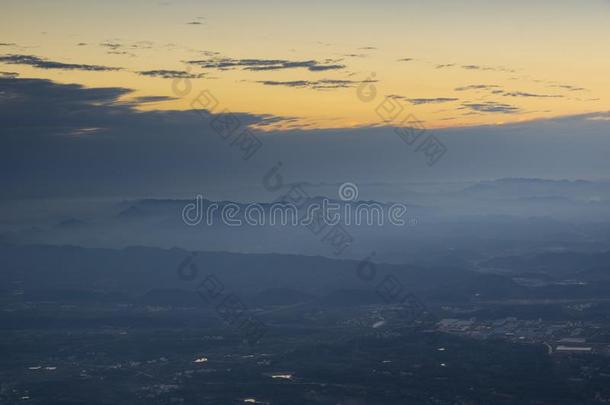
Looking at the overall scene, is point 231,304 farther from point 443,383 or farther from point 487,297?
point 443,383

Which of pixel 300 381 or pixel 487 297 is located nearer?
pixel 300 381

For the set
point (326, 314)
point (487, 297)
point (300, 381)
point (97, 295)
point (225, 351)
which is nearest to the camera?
point (300, 381)

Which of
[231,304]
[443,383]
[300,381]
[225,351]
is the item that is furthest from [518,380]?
[231,304]

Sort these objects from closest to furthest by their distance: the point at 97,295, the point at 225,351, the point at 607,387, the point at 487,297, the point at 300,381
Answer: the point at 607,387 < the point at 300,381 < the point at 225,351 < the point at 487,297 < the point at 97,295

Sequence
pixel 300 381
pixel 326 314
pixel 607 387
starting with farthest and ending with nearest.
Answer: pixel 326 314 < pixel 300 381 < pixel 607 387

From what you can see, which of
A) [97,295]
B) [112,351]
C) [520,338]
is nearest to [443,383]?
[520,338]

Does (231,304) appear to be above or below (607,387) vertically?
above

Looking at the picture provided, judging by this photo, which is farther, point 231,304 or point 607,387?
point 231,304

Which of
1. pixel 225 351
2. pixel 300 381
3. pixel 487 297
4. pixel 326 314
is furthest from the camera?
pixel 487 297

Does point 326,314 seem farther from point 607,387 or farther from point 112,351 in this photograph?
point 607,387
